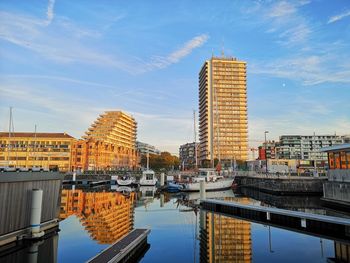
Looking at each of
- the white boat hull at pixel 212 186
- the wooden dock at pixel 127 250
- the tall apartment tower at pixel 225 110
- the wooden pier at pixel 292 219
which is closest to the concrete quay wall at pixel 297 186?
the white boat hull at pixel 212 186

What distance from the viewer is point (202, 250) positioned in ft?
62.3

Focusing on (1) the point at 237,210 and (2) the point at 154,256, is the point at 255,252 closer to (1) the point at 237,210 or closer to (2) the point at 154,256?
(2) the point at 154,256

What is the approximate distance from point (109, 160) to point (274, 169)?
268 feet

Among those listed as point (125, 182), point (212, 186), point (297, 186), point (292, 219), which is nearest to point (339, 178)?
point (292, 219)

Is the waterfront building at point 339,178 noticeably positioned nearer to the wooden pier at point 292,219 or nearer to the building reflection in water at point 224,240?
the wooden pier at point 292,219

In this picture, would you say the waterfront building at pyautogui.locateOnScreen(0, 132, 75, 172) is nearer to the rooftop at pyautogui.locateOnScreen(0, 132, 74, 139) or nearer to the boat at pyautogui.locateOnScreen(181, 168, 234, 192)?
the rooftop at pyautogui.locateOnScreen(0, 132, 74, 139)

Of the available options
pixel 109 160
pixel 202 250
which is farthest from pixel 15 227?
pixel 109 160

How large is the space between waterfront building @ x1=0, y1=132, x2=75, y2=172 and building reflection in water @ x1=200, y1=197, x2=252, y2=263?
107007 millimetres

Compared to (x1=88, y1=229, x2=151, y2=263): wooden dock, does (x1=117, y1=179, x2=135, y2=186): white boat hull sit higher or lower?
higher

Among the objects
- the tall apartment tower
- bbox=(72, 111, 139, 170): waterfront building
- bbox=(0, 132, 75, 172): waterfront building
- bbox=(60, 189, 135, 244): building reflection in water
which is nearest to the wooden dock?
bbox=(60, 189, 135, 244): building reflection in water

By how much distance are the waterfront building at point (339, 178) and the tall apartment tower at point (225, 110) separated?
421 ft

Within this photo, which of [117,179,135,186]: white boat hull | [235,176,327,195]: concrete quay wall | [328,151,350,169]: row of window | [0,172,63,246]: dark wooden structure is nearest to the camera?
[0,172,63,246]: dark wooden structure

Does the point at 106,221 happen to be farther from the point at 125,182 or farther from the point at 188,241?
the point at 125,182

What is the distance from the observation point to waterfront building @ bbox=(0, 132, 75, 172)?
12225 centimetres
